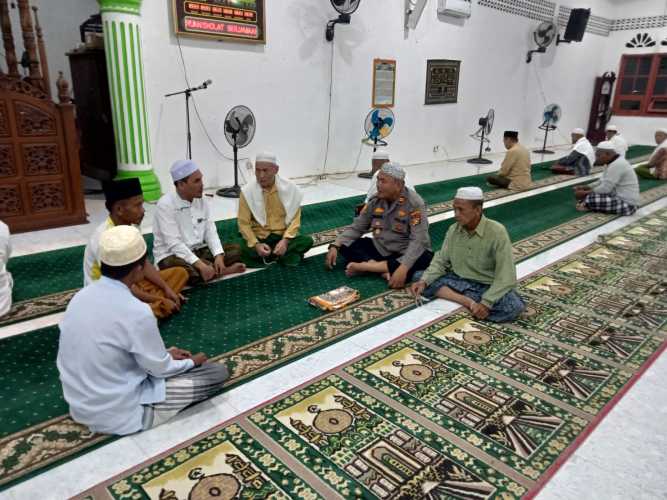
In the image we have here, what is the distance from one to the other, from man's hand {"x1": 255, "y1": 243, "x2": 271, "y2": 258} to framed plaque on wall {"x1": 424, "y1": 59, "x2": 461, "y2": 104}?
5.49 m

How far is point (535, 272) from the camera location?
339cm

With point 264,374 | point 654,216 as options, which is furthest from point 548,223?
point 264,374

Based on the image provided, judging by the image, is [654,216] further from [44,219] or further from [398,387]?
[44,219]

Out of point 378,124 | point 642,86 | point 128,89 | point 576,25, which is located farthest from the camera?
point 642,86

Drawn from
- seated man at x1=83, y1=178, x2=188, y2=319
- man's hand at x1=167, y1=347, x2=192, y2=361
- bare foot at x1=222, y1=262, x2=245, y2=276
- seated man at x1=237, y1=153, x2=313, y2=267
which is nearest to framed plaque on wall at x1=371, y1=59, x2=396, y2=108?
seated man at x1=237, y1=153, x2=313, y2=267

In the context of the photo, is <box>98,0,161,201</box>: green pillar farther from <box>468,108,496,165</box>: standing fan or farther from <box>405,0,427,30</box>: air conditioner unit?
<box>468,108,496,165</box>: standing fan

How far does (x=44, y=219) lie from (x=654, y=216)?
5.51m

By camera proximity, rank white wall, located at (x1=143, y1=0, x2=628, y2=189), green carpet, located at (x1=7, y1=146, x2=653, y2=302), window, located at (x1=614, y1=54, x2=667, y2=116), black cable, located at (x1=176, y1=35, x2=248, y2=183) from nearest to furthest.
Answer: green carpet, located at (x1=7, y1=146, x2=653, y2=302)
black cable, located at (x1=176, y1=35, x2=248, y2=183)
white wall, located at (x1=143, y1=0, x2=628, y2=189)
window, located at (x1=614, y1=54, x2=667, y2=116)

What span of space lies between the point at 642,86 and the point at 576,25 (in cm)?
267

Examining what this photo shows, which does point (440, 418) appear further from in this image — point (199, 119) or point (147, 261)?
point (199, 119)

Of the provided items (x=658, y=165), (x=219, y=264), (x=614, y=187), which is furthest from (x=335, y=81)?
(x=658, y=165)

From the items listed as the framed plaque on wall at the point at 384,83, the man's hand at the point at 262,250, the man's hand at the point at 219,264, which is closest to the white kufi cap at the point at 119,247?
the man's hand at the point at 219,264

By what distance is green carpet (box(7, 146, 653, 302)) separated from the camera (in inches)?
117

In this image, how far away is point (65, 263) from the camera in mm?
3340
